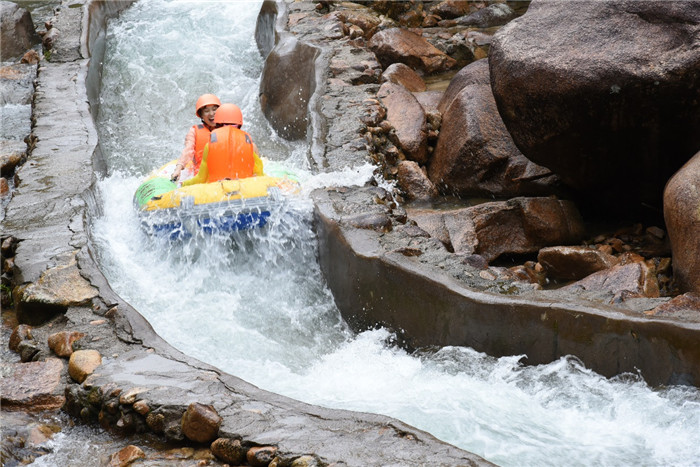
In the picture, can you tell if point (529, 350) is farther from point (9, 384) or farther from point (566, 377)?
point (9, 384)

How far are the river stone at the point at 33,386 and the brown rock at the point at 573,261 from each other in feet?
11.4

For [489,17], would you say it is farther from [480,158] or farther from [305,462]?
[305,462]

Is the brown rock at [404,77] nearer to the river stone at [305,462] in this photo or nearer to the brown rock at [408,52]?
the brown rock at [408,52]

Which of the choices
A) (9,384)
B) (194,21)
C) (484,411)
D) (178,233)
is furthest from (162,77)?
(484,411)

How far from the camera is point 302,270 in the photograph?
6.41 metres

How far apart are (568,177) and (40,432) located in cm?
441

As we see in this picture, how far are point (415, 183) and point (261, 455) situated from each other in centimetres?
419

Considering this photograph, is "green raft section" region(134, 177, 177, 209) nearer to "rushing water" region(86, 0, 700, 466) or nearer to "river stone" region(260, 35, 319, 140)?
"rushing water" region(86, 0, 700, 466)

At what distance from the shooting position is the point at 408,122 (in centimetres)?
770

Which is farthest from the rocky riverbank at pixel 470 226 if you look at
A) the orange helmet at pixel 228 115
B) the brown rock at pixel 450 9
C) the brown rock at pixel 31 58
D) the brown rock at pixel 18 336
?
the brown rock at pixel 31 58

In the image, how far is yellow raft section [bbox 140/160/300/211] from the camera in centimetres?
650

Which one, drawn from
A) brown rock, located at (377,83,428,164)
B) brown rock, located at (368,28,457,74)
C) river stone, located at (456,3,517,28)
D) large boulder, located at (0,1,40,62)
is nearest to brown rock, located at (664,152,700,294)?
brown rock, located at (377,83,428,164)

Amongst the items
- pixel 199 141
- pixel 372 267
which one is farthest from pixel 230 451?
pixel 199 141

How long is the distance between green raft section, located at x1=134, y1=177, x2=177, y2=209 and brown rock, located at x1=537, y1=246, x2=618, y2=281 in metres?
3.23
